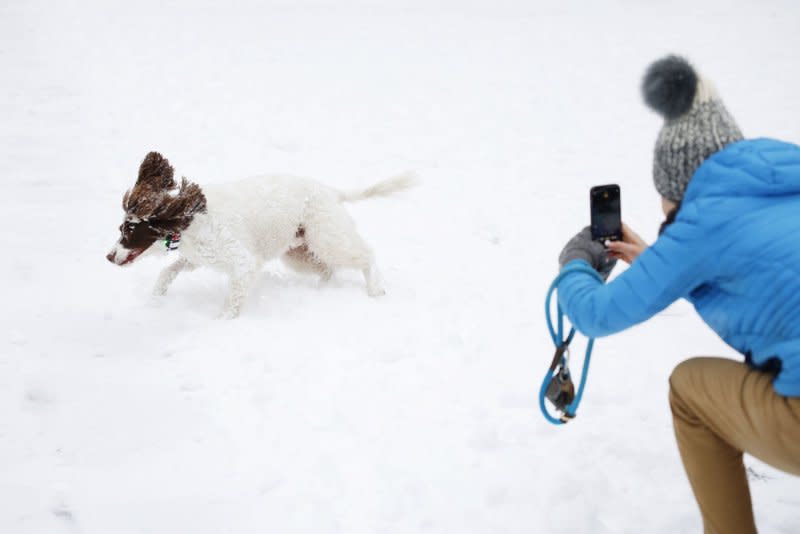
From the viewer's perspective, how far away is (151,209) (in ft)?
11.4

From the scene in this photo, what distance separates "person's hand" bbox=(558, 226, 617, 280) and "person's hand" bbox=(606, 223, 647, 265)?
27 millimetres

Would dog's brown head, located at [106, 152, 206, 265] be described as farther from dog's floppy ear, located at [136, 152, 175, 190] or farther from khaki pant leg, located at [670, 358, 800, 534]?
khaki pant leg, located at [670, 358, 800, 534]

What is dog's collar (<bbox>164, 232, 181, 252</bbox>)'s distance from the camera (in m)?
3.64

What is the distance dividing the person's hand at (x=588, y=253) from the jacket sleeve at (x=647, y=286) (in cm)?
17

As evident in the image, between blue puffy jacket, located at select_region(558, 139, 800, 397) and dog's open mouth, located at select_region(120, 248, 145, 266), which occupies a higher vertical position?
blue puffy jacket, located at select_region(558, 139, 800, 397)

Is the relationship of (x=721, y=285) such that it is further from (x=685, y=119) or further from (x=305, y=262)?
(x=305, y=262)

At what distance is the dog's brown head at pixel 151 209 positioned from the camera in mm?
3498

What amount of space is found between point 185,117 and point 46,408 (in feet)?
18.4

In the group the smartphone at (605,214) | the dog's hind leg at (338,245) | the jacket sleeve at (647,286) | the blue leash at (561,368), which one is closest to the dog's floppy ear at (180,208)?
the dog's hind leg at (338,245)

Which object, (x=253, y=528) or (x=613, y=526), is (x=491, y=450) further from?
(x=253, y=528)

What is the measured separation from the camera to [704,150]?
1478 mm

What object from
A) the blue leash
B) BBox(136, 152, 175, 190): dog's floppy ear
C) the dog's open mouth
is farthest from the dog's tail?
the blue leash

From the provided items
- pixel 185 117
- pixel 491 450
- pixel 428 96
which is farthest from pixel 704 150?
pixel 428 96

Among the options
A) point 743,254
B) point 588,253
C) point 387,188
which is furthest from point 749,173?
point 387,188
